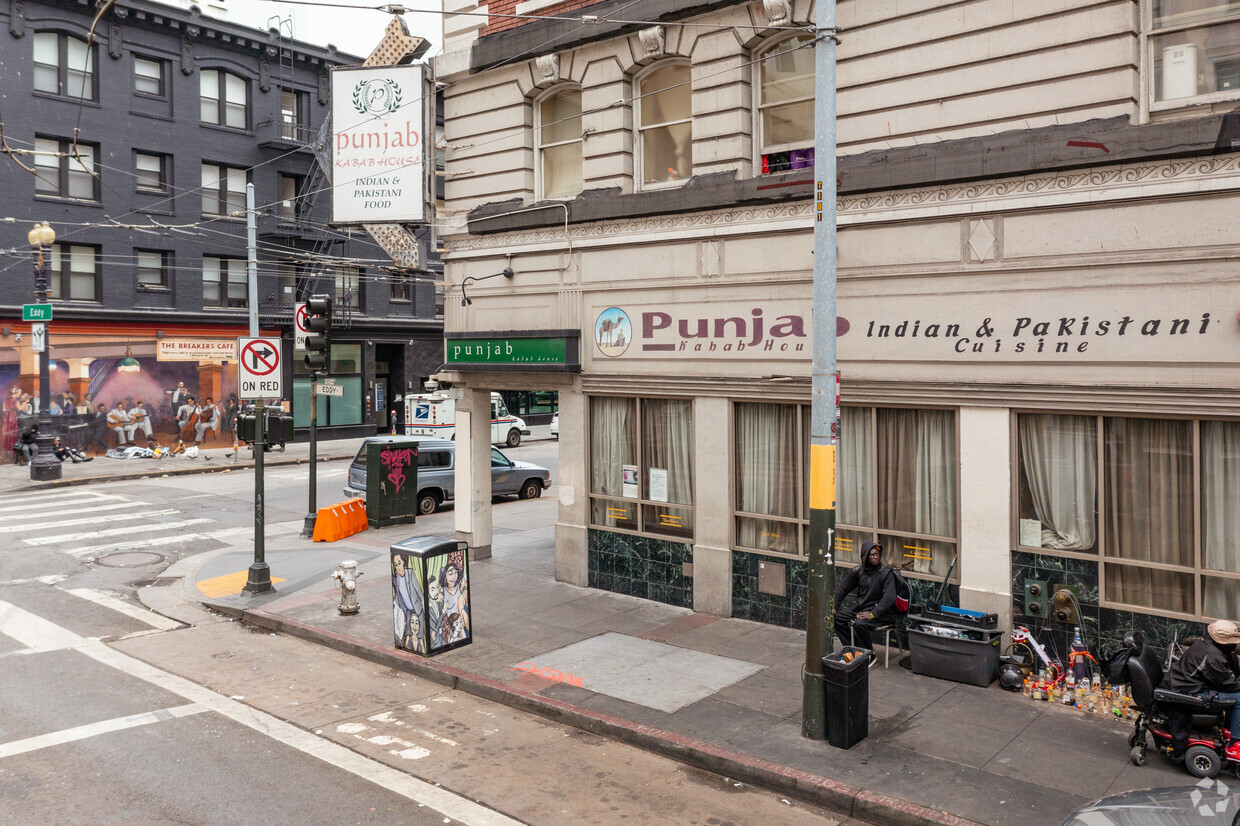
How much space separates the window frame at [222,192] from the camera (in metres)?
33.8

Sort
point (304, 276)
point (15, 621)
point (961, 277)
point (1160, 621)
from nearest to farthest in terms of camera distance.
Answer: point (1160, 621) → point (961, 277) → point (15, 621) → point (304, 276)

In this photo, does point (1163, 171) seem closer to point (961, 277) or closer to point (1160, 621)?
point (961, 277)

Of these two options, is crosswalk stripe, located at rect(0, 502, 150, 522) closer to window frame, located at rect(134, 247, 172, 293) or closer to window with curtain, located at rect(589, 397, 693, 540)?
window frame, located at rect(134, 247, 172, 293)

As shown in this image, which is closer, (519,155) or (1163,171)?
(1163,171)

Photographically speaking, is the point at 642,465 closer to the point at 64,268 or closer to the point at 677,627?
the point at 677,627

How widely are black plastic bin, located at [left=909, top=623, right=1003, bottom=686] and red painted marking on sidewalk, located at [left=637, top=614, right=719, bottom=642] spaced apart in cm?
286

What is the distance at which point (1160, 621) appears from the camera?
876cm

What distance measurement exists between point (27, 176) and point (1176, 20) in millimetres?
32377

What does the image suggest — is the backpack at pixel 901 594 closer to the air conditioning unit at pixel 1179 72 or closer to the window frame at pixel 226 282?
the air conditioning unit at pixel 1179 72

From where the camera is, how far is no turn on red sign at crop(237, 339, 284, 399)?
44.6 ft

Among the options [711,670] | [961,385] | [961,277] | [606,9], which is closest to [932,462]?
[961,385]

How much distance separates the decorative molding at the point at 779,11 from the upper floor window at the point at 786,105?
0.36 metres

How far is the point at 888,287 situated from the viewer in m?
10.4

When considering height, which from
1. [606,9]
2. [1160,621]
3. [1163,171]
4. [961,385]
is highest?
[606,9]
